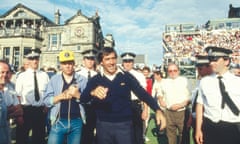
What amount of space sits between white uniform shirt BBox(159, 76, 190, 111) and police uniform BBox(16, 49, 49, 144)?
10.2 feet

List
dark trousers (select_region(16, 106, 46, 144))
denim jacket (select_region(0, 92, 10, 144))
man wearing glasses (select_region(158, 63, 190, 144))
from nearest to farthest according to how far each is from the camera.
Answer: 1. denim jacket (select_region(0, 92, 10, 144))
2. dark trousers (select_region(16, 106, 46, 144))
3. man wearing glasses (select_region(158, 63, 190, 144))

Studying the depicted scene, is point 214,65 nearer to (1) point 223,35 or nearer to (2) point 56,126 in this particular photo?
(2) point 56,126

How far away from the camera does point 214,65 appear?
396cm

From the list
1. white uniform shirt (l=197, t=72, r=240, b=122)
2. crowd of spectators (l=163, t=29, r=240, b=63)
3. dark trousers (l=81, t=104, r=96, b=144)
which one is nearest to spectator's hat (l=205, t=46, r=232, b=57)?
white uniform shirt (l=197, t=72, r=240, b=122)

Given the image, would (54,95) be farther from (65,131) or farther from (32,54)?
(32,54)

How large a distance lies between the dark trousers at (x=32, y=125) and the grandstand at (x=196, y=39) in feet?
121

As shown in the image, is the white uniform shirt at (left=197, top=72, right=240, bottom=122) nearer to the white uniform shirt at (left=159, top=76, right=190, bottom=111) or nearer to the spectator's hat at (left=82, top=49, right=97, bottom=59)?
the white uniform shirt at (left=159, top=76, right=190, bottom=111)

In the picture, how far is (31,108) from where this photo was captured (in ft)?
18.1

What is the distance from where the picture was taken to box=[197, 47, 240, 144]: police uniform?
3.69 meters

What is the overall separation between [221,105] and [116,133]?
1.71 m

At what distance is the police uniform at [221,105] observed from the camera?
3.69 meters

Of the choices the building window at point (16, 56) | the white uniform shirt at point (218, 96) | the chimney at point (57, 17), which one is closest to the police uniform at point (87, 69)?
the white uniform shirt at point (218, 96)

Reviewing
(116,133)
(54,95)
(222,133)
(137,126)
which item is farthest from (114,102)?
(137,126)

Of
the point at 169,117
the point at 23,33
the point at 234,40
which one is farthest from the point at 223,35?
the point at 169,117
